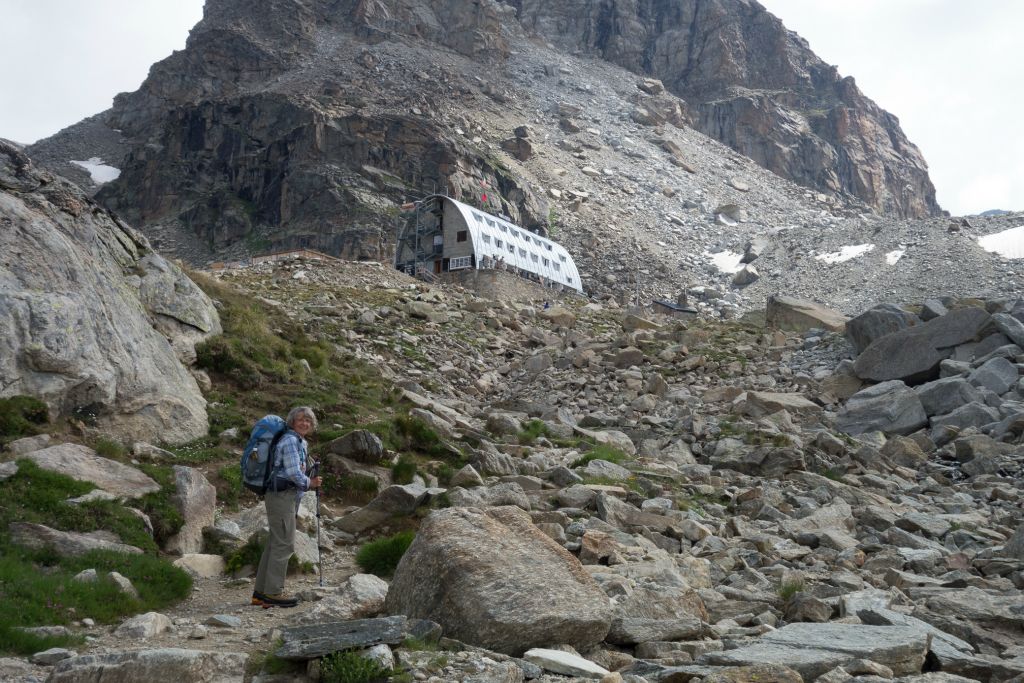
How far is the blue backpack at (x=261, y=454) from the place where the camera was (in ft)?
28.8

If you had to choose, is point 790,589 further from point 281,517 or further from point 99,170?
point 99,170

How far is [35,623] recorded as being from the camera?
713cm

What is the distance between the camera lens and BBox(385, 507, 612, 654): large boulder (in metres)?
6.51

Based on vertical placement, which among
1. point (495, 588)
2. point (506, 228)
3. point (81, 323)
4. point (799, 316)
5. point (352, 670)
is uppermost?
point (506, 228)

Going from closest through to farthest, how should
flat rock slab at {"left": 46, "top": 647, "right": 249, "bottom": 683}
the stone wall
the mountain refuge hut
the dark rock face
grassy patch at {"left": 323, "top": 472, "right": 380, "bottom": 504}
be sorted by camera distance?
flat rock slab at {"left": 46, "top": 647, "right": 249, "bottom": 683}
grassy patch at {"left": 323, "top": 472, "right": 380, "bottom": 504}
the stone wall
the mountain refuge hut
the dark rock face

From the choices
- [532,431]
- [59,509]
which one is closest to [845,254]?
[532,431]

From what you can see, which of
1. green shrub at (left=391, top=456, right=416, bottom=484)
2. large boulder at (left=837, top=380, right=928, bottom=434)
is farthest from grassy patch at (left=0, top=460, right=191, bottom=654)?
large boulder at (left=837, top=380, right=928, bottom=434)

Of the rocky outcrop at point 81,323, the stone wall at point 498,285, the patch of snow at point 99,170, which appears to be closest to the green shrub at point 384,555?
the rocky outcrop at point 81,323

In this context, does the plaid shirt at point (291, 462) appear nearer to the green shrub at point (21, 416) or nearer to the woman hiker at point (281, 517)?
the woman hiker at point (281, 517)

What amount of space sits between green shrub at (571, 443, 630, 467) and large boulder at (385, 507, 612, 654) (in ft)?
28.8

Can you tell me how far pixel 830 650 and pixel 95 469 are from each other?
369 inches

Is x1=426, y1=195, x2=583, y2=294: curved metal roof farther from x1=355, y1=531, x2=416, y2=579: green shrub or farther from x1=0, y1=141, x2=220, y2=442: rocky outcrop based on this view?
x1=355, y1=531, x2=416, y2=579: green shrub

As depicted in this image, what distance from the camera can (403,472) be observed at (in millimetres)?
13742

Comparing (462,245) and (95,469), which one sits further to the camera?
(462,245)
